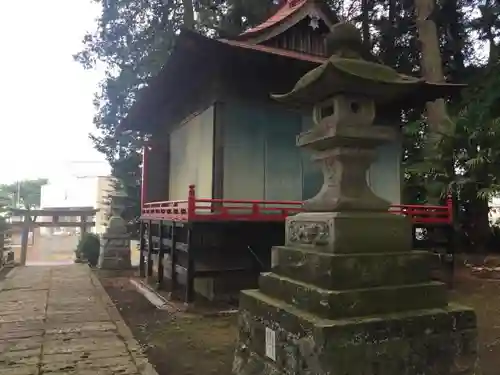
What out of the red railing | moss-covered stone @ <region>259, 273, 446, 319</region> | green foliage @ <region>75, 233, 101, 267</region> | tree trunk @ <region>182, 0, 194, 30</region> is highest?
tree trunk @ <region>182, 0, 194, 30</region>

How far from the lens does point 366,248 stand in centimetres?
387

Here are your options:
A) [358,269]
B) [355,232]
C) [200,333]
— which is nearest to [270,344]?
[358,269]

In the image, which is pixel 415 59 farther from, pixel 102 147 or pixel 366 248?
pixel 366 248

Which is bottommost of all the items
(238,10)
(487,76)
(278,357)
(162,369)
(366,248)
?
(162,369)

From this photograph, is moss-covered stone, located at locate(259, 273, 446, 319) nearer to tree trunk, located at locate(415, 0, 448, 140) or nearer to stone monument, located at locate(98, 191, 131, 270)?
tree trunk, located at locate(415, 0, 448, 140)

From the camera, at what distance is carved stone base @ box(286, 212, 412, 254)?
3.79 m

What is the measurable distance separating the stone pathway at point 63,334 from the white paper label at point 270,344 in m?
1.54

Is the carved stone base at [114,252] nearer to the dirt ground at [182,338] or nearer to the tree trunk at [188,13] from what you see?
the dirt ground at [182,338]

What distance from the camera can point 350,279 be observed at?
3656 mm

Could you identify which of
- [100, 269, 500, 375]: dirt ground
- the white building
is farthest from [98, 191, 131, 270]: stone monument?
the white building

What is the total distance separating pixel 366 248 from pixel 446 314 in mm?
882

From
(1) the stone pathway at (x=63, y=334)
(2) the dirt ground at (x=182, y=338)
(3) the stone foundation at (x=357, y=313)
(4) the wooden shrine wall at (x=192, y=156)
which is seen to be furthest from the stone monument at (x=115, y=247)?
(3) the stone foundation at (x=357, y=313)

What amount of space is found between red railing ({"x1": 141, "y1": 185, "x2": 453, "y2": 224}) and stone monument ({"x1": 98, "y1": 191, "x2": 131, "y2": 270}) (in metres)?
5.43

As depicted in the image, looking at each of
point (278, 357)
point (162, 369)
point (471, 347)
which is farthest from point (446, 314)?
point (162, 369)
